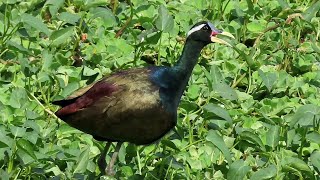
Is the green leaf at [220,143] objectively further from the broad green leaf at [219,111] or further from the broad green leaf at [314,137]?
the broad green leaf at [314,137]

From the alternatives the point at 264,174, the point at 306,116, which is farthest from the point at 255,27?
the point at 264,174

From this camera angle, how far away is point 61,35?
26.2ft

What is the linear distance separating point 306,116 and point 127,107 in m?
1.26

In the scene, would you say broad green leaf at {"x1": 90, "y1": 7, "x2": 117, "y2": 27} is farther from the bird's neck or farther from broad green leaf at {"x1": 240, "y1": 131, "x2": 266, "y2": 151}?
broad green leaf at {"x1": 240, "y1": 131, "x2": 266, "y2": 151}

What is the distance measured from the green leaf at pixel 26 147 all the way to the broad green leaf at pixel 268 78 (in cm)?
234

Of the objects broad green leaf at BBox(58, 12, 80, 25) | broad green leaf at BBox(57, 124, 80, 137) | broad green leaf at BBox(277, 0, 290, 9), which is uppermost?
broad green leaf at BBox(58, 12, 80, 25)

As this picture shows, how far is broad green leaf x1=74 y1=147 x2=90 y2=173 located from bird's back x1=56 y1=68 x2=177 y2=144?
0.62 ft

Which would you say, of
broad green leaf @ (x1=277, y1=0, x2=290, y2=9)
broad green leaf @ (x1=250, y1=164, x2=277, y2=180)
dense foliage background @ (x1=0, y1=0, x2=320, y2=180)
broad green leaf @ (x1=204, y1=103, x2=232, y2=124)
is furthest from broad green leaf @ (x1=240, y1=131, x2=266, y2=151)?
broad green leaf @ (x1=277, y1=0, x2=290, y2=9)

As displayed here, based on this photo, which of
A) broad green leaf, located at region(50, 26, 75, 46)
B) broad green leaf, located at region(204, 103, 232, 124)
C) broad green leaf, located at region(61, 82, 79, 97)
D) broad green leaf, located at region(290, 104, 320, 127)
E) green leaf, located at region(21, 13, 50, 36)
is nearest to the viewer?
broad green leaf, located at region(204, 103, 232, 124)

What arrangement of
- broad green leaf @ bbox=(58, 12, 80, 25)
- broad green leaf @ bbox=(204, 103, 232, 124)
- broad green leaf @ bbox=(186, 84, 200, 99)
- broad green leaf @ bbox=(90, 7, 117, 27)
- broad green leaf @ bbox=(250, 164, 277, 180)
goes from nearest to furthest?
broad green leaf @ bbox=(250, 164, 277, 180) < broad green leaf @ bbox=(204, 103, 232, 124) < broad green leaf @ bbox=(186, 84, 200, 99) < broad green leaf @ bbox=(58, 12, 80, 25) < broad green leaf @ bbox=(90, 7, 117, 27)

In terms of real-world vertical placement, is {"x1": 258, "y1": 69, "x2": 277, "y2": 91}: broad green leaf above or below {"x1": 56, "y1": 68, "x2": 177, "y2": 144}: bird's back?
below

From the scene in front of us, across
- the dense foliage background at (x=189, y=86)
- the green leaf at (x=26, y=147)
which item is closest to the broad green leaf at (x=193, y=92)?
the dense foliage background at (x=189, y=86)

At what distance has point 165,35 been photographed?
8.66 m

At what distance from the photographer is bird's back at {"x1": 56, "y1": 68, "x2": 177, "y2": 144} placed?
6.50 m
